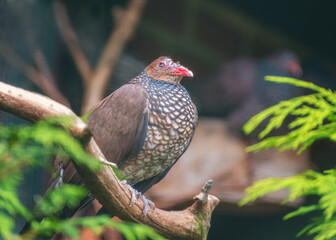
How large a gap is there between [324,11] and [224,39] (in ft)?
2.65

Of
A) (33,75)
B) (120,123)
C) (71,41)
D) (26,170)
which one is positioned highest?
(26,170)

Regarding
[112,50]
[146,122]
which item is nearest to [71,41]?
[112,50]

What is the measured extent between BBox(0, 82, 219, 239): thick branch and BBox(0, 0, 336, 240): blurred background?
1359mm

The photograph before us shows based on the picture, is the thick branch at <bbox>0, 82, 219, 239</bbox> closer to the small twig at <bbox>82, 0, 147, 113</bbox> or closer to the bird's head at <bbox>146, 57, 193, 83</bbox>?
the bird's head at <bbox>146, 57, 193, 83</bbox>

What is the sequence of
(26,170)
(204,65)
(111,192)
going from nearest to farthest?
(26,170) < (111,192) < (204,65)

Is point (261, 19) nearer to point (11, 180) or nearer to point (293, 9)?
point (293, 9)

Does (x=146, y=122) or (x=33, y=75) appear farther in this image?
(x=33, y=75)

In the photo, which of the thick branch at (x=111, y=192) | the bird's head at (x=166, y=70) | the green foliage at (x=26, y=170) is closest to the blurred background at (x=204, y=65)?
the bird's head at (x=166, y=70)

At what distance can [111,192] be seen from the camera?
1.58m

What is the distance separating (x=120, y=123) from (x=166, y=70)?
0.27 m

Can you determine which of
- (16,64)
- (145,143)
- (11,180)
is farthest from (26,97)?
(16,64)

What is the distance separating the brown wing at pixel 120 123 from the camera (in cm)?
195

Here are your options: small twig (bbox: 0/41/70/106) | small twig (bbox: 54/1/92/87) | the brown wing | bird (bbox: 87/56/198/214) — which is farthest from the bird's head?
small twig (bbox: 54/1/92/87)

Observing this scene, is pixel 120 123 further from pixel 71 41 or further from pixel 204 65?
pixel 204 65
